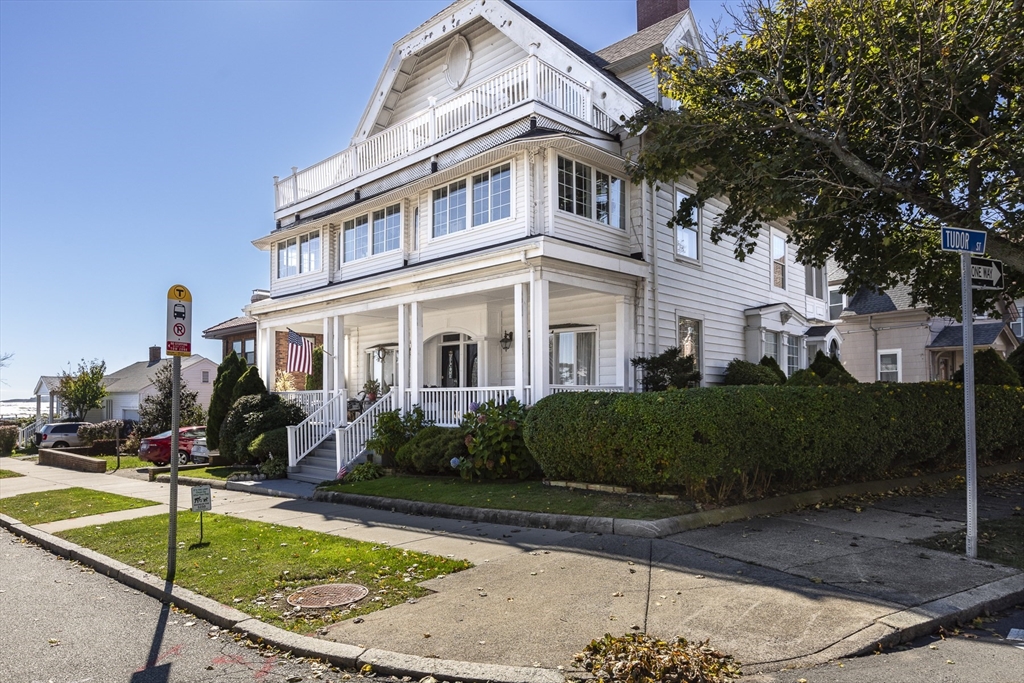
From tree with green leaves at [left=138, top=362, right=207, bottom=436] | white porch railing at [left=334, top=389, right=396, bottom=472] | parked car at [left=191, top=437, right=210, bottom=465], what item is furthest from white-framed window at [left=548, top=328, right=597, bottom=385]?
tree with green leaves at [left=138, top=362, right=207, bottom=436]

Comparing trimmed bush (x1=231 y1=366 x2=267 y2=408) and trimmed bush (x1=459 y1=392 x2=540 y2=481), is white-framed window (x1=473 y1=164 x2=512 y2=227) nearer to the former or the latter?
trimmed bush (x1=459 y1=392 x2=540 y2=481)

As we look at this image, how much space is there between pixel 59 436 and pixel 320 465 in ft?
65.6

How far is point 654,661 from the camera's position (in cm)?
441

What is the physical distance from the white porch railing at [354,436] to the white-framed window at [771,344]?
10.5m

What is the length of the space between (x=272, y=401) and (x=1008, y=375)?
17890 millimetres

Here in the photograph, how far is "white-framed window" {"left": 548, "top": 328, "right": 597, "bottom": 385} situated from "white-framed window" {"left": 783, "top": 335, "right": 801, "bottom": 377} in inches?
294

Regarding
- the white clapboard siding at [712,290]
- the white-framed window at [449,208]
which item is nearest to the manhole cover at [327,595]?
the white-framed window at [449,208]

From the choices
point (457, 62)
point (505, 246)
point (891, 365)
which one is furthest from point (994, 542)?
point (891, 365)

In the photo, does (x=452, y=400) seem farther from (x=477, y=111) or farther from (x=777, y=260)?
(x=777, y=260)

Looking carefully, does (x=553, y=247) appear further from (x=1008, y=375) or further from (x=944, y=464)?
(x=1008, y=375)

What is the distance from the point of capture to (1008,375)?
15789 millimetres

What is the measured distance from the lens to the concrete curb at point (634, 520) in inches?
341

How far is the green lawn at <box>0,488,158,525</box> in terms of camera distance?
11.8 metres

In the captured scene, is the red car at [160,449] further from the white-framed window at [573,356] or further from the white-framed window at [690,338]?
the white-framed window at [690,338]
